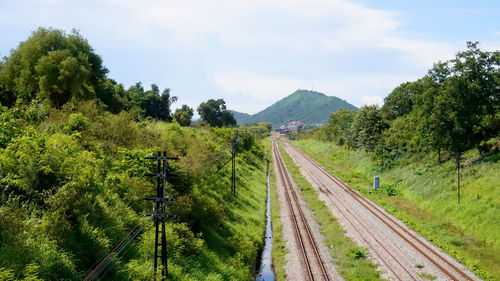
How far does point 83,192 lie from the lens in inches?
477

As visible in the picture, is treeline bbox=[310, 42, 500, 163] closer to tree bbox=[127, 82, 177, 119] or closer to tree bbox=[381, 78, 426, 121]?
tree bbox=[381, 78, 426, 121]

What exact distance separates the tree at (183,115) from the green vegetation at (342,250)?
34.8 meters

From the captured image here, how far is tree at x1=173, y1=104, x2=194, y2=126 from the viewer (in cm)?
6079

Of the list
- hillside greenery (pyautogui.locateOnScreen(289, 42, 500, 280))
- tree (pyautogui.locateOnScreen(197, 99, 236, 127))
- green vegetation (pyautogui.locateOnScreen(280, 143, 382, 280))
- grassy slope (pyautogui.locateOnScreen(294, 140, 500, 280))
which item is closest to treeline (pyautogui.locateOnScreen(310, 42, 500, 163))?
hillside greenery (pyautogui.locateOnScreen(289, 42, 500, 280))

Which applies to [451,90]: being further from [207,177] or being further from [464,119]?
[207,177]

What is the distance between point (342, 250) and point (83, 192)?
16.5 meters

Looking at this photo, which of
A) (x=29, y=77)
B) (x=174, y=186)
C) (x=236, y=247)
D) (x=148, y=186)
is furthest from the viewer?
(x=29, y=77)

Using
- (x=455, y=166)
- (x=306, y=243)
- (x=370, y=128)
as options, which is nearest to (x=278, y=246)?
(x=306, y=243)

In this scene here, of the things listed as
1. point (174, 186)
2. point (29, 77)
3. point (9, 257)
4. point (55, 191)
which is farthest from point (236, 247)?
point (29, 77)

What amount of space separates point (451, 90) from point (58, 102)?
34428 mm

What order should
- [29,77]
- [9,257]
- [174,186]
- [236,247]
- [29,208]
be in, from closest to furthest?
[9,257] < [29,208] < [174,186] < [236,247] < [29,77]

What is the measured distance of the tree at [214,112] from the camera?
80.5m

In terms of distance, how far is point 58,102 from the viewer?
2453 centimetres

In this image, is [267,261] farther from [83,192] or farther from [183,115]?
[183,115]
